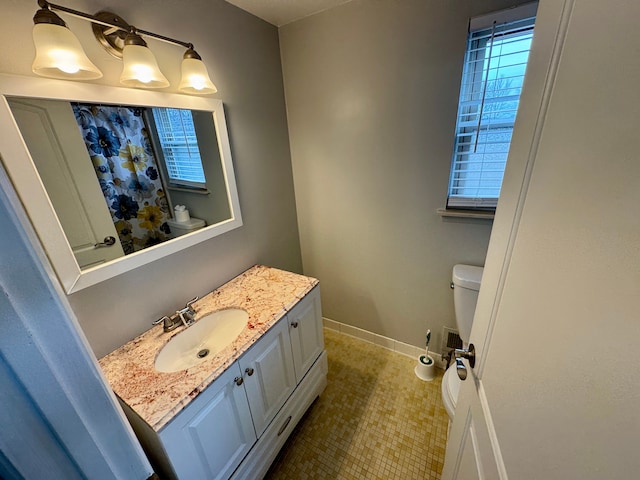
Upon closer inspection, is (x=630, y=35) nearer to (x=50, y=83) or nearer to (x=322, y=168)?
(x=50, y=83)

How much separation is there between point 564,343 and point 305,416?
156 cm

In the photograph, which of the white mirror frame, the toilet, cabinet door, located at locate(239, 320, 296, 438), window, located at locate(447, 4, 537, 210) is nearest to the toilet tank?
the toilet

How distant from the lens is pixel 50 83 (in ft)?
2.73

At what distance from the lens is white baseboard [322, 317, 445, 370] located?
1.86m

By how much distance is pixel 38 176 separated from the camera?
826 millimetres

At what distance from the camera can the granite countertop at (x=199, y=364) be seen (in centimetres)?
84

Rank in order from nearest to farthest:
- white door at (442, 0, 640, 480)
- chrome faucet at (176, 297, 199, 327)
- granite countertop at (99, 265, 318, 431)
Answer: white door at (442, 0, 640, 480)
granite countertop at (99, 265, 318, 431)
chrome faucet at (176, 297, 199, 327)

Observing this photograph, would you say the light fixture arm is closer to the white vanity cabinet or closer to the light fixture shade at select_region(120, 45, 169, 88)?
the light fixture shade at select_region(120, 45, 169, 88)

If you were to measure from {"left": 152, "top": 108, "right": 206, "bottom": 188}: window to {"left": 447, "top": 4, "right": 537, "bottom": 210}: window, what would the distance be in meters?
1.34

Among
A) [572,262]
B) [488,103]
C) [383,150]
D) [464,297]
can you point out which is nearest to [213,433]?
[572,262]

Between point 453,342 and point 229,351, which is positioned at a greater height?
point 229,351

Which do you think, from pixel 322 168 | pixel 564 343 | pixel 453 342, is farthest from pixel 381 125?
pixel 453 342

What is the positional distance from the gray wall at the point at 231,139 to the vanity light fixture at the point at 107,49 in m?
0.05

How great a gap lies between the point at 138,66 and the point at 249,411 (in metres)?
1.43
